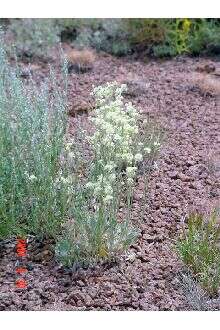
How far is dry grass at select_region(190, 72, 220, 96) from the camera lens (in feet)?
12.9

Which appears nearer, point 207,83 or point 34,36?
point 207,83

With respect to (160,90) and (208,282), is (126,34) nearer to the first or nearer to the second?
(160,90)

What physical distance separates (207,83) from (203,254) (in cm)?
154

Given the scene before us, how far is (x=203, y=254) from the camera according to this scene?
2.70 meters

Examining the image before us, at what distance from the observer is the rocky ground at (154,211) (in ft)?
8.65

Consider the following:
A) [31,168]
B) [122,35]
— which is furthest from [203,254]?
[122,35]

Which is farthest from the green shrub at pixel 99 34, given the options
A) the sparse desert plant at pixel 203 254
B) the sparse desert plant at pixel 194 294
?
the sparse desert plant at pixel 194 294

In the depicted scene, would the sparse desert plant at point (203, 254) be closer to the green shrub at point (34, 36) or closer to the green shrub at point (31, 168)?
the green shrub at point (31, 168)

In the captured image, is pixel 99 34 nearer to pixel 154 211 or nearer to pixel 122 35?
pixel 122 35

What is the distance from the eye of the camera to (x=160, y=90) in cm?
404

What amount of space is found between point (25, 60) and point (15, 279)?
2.21m

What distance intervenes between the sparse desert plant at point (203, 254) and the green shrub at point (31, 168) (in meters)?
0.55

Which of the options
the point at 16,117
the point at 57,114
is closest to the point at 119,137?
the point at 57,114

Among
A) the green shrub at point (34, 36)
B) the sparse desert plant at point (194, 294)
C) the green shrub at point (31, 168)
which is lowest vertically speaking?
the sparse desert plant at point (194, 294)
